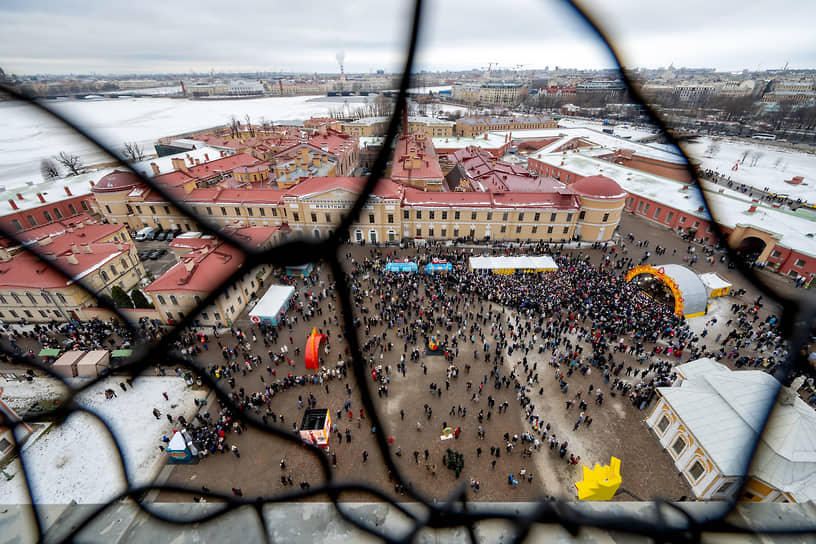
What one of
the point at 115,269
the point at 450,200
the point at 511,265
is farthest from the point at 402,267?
the point at 115,269

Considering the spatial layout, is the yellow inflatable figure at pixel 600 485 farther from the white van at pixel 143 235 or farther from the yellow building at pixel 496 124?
the yellow building at pixel 496 124

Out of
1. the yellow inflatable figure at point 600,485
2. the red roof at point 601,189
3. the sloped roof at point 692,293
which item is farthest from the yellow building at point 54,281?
the red roof at point 601,189

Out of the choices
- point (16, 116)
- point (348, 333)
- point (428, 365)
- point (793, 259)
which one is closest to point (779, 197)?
point (793, 259)

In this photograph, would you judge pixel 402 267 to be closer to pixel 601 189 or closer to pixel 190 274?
pixel 190 274

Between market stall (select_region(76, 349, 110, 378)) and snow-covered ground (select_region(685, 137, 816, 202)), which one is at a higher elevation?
snow-covered ground (select_region(685, 137, 816, 202))

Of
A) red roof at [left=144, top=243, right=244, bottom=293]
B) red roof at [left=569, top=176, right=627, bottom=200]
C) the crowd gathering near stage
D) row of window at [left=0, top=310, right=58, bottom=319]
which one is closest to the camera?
the crowd gathering near stage

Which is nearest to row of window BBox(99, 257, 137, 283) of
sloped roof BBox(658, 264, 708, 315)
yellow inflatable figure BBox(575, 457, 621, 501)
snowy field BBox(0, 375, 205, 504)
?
snowy field BBox(0, 375, 205, 504)

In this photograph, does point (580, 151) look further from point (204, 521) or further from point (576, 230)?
point (204, 521)

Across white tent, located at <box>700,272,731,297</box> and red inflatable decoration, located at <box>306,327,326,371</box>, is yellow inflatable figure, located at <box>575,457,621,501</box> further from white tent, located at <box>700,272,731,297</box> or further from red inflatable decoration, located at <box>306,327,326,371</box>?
white tent, located at <box>700,272,731,297</box>
